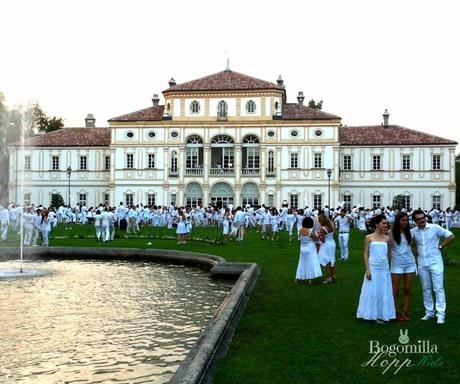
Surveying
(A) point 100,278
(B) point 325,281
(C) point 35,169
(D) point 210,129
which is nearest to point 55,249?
(A) point 100,278

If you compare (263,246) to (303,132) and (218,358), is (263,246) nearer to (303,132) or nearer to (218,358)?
(218,358)

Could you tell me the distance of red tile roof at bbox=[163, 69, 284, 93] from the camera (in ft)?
182

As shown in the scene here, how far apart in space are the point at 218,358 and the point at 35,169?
183 feet

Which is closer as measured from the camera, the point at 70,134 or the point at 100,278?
the point at 100,278

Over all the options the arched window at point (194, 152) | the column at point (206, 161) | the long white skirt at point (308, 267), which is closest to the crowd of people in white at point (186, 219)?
the long white skirt at point (308, 267)

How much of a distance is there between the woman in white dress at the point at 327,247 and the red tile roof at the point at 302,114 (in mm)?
40365

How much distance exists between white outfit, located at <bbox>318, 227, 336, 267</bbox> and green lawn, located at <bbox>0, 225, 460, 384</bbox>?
55 cm

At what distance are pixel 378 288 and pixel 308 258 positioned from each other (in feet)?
14.7

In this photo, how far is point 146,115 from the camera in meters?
57.8

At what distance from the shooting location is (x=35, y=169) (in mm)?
60375

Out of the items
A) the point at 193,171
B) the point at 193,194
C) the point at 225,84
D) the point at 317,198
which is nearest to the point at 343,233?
the point at 317,198

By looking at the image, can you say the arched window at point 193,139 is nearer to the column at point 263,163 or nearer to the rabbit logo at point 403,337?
the column at point 263,163

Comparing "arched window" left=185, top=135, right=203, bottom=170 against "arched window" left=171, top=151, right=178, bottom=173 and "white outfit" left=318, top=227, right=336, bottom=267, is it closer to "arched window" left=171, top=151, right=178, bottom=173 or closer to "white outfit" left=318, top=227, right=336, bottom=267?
"arched window" left=171, top=151, right=178, bottom=173

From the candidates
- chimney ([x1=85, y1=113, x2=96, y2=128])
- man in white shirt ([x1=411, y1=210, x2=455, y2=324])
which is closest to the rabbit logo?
man in white shirt ([x1=411, y1=210, x2=455, y2=324])
